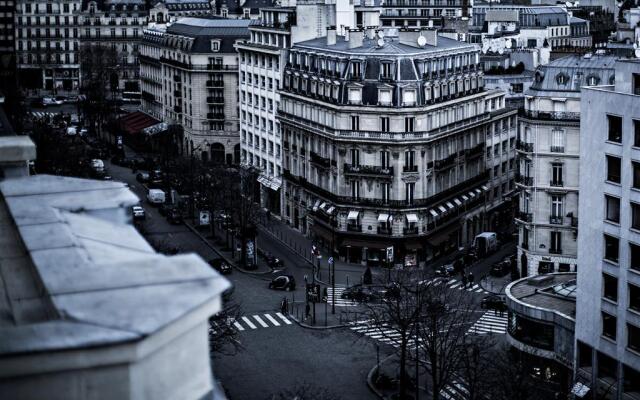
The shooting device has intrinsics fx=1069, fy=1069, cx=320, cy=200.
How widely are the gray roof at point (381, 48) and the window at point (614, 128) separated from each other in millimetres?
47697

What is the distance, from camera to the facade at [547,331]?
2960 inches

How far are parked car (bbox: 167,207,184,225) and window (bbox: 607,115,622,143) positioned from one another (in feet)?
257

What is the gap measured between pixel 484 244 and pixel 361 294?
25.6 m

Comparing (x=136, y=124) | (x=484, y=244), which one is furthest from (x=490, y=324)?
(x=136, y=124)

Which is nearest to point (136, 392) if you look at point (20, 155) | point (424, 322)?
point (20, 155)

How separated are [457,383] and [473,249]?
4482 centimetres

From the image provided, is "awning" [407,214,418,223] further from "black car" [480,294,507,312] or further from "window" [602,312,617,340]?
"window" [602,312,617,340]

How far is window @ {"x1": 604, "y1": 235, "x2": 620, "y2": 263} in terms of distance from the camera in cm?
6769

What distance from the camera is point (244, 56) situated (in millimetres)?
150250

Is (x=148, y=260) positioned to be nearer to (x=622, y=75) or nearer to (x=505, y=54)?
(x=622, y=75)

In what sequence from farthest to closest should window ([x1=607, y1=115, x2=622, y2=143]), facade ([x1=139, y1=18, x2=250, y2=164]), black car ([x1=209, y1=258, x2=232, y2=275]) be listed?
facade ([x1=139, y1=18, x2=250, y2=164])
black car ([x1=209, y1=258, x2=232, y2=275])
window ([x1=607, y1=115, x2=622, y2=143])

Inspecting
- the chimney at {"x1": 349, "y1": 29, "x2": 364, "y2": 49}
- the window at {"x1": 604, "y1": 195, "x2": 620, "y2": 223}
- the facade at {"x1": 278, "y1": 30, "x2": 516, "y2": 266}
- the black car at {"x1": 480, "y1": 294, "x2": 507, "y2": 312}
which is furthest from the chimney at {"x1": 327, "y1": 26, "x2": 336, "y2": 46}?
the window at {"x1": 604, "y1": 195, "x2": 620, "y2": 223}

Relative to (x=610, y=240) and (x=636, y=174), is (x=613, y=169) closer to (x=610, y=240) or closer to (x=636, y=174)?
(x=636, y=174)

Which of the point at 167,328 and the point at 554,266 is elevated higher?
the point at 167,328
